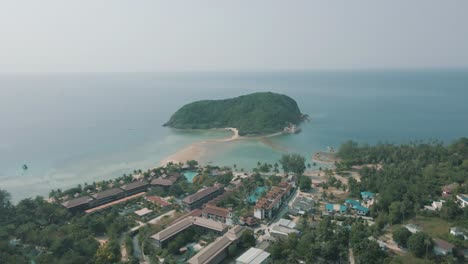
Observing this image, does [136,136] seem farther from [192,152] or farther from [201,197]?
[201,197]

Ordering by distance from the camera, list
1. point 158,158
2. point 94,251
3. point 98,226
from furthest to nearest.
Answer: point 158,158 → point 98,226 → point 94,251

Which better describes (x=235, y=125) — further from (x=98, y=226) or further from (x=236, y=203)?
(x=98, y=226)

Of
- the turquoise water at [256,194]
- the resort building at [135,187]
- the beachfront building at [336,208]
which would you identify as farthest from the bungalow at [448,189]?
the resort building at [135,187]

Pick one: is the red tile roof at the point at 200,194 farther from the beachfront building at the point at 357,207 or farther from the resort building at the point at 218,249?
the beachfront building at the point at 357,207

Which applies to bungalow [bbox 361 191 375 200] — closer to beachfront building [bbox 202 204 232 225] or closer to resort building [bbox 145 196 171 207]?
beachfront building [bbox 202 204 232 225]

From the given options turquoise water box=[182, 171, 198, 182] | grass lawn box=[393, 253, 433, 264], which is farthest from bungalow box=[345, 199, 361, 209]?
turquoise water box=[182, 171, 198, 182]

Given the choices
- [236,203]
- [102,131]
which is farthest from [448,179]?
[102,131]
